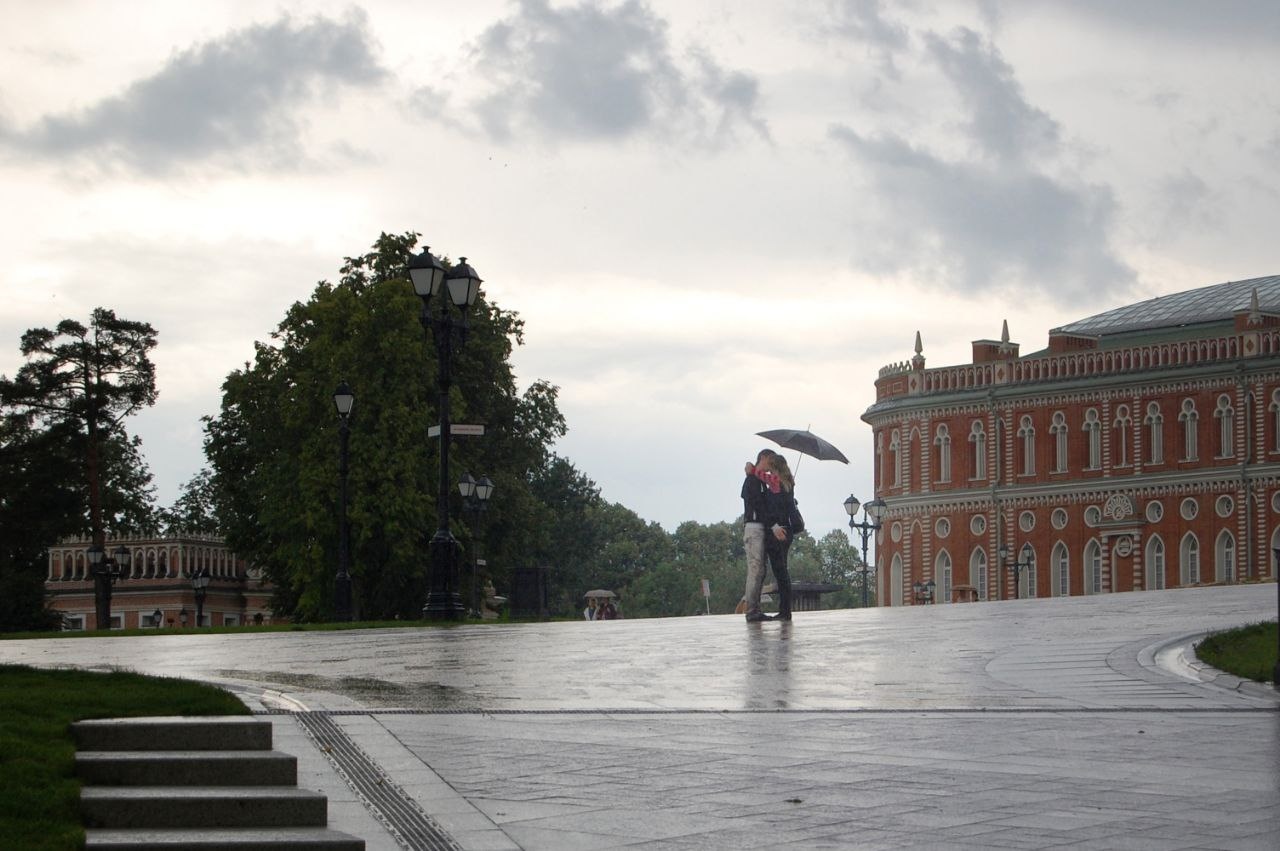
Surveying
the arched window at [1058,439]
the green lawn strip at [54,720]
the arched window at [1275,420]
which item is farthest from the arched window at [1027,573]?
the green lawn strip at [54,720]

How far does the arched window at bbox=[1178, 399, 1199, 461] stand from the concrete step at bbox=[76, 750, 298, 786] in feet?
304

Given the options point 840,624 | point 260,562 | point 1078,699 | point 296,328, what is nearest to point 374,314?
point 296,328

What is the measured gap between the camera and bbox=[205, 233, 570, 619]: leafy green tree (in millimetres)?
57406

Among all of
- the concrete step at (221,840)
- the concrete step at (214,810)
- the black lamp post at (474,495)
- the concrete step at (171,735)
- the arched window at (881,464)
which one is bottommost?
the concrete step at (221,840)

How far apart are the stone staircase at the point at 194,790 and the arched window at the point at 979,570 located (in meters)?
96.2

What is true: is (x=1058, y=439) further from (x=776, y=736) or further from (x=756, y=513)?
(x=776, y=736)

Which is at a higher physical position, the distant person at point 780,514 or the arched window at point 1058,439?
the arched window at point 1058,439

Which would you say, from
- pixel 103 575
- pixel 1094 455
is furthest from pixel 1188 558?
pixel 103 575

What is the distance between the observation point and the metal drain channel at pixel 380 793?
889 centimetres

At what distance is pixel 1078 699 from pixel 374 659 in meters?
8.05

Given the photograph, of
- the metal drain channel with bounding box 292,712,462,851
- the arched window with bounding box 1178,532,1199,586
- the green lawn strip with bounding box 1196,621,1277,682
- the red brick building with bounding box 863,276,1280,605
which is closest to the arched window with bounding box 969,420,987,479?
the red brick building with bounding box 863,276,1280,605

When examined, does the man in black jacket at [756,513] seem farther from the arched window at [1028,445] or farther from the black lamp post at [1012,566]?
the arched window at [1028,445]

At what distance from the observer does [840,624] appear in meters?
25.6

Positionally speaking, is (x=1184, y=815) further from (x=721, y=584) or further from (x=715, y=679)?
(x=721, y=584)
